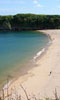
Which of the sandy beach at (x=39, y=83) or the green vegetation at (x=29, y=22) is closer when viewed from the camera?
the sandy beach at (x=39, y=83)

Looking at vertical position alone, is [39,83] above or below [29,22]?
below

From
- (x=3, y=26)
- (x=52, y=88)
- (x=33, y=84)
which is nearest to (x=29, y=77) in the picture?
(x=33, y=84)

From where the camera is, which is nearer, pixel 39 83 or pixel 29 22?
pixel 39 83

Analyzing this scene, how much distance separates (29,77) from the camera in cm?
1482

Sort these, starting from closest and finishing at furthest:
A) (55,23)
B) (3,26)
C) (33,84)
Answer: (33,84), (55,23), (3,26)

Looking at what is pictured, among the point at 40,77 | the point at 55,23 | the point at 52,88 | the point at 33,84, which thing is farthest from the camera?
the point at 55,23

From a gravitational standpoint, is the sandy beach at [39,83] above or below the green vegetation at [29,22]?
below

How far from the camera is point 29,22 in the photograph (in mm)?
78312

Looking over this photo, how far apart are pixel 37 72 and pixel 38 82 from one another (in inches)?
109

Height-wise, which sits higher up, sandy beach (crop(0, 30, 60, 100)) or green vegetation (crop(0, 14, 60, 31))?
green vegetation (crop(0, 14, 60, 31))

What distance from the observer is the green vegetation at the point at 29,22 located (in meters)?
75.7

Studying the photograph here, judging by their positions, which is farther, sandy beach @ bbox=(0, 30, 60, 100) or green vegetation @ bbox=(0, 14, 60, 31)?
green vegetation @ bbox=(0, 14, 60, 31)

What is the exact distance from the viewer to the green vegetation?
75719 millimetres

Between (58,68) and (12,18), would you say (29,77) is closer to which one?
(58,68)
